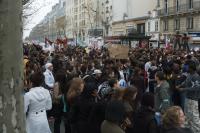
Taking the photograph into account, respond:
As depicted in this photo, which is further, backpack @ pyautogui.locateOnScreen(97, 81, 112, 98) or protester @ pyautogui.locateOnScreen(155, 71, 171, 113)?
protester @ pyautogui.locateOnScreen(155, 71, 171, 113)

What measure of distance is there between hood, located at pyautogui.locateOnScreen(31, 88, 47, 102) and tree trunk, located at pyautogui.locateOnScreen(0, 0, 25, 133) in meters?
3.52

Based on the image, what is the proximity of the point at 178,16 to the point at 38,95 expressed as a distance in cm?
6007

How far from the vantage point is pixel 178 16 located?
216 ft

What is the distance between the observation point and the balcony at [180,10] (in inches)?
2370

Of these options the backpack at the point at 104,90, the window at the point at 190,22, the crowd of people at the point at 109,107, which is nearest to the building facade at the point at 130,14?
the window at the point at 190,22

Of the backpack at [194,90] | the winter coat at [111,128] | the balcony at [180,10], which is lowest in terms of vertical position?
Result: the backpack at [194,90]

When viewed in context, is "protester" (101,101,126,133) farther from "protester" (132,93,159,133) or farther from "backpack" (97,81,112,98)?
"backpack" (97,81,112,98)

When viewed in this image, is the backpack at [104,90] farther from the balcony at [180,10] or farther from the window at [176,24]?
the window at [176,24]

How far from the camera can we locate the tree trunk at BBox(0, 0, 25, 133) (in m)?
3.56

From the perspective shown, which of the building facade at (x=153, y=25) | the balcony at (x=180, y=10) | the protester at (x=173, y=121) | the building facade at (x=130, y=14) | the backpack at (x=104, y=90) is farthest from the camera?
the building facade at (x=130, y=14)

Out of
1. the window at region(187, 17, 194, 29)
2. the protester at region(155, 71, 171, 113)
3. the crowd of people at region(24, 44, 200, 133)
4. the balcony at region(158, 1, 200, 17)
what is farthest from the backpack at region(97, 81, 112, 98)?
the window at region(187, 17, 194, 29)

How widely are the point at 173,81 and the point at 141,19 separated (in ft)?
221

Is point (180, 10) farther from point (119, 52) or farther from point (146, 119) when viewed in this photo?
point (146, 119)

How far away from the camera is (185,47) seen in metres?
32.5
